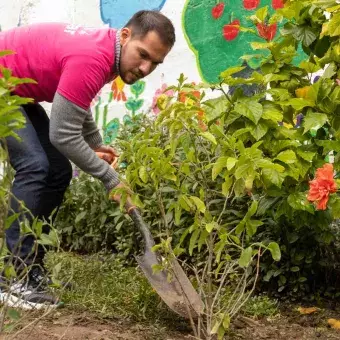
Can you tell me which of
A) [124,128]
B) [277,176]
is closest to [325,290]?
[277,176]

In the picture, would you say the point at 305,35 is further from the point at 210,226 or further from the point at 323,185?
the point at 210,226

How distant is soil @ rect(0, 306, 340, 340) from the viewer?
9.97ft

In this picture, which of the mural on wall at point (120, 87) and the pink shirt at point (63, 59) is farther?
the mural on wall at point (120, 87)

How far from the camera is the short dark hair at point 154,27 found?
3.32 m

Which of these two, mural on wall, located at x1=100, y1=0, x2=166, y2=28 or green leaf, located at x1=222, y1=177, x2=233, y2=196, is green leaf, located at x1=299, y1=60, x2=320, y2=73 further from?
mural on wall, located at x1=100, y1=0, x2=166, y2=28

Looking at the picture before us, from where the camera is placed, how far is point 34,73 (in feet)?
11.2

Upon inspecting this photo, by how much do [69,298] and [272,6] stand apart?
2.60 m

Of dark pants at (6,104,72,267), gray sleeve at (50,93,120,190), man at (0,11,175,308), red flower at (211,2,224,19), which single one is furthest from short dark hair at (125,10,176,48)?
red flower at (211,2,224,19)

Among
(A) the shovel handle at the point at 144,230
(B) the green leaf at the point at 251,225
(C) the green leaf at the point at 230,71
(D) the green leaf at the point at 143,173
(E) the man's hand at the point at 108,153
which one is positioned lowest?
(A) the shovel handle at the point at 144,230

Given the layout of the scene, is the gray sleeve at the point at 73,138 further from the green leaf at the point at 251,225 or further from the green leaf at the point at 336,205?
the green leaf at the point at 336,205

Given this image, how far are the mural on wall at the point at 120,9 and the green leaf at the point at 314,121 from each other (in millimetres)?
2894

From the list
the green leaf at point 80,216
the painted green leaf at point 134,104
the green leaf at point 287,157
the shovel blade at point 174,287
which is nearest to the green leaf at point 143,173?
the shovel blade at point 174,287

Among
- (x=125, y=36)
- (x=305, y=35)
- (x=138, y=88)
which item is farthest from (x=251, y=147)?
(x=138, y=88)

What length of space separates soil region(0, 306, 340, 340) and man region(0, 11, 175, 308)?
0.14m
